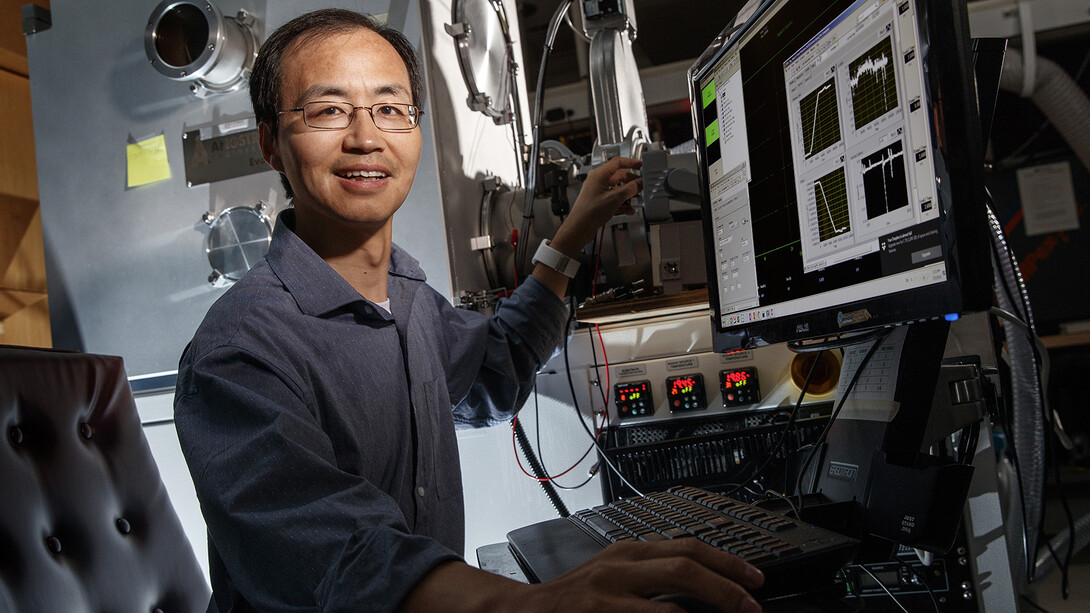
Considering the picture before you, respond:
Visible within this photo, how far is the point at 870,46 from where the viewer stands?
2.26ft

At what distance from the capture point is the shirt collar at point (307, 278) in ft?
3.23

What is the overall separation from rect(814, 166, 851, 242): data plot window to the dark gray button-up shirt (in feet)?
1.68

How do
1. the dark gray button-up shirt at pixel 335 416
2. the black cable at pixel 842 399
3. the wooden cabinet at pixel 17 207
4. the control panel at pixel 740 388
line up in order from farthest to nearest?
the wooden cabinet at pixel 17 207 → the control panel at pixel 740 388 → the black cable at pixel 842 399 → the dark gray button-up shirt at pixel 335 416

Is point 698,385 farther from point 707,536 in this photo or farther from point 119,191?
point 119,191

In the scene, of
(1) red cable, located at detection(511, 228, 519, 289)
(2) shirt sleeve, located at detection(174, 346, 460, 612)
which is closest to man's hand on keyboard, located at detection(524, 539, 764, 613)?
(2) shirt sleeve, located at detection(174, 346, 460, 612)

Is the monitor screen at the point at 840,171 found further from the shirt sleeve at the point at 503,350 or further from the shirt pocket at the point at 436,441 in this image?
the shirt pocket at the point at 436,441

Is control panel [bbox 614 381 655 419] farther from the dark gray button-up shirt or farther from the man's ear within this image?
the man's ear

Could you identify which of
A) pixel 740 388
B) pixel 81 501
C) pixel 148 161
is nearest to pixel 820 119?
pixel 740 388

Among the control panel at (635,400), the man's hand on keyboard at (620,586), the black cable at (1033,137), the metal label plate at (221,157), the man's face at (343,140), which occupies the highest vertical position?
the black cable at (1033,137)

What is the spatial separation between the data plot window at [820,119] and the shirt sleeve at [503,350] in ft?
2.00

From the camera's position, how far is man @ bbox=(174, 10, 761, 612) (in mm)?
569

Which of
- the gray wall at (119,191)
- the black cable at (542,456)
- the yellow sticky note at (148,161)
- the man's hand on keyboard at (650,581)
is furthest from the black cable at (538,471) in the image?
the yellow sticky note at (148,161)

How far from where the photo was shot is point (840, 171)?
75 centimetres

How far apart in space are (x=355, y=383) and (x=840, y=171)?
66cm
